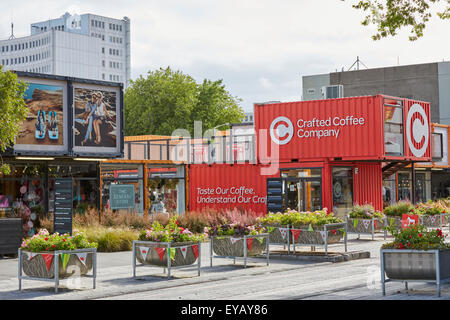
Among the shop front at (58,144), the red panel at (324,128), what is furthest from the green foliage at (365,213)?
the shop front at (58,144)

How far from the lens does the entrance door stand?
34062 millimetres

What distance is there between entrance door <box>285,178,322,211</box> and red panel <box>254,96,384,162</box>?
1213mm

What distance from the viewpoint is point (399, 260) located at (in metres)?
11.4

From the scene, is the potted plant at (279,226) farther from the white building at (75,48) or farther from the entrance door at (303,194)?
the white building at (75,48)

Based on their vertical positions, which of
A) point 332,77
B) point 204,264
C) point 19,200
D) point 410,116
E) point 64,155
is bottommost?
point 204,264

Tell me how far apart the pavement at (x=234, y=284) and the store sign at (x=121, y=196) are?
1003cm

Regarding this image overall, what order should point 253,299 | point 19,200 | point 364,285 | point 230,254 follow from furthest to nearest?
point 19,200 < point 230,254 < point 364,285 < point 253,299

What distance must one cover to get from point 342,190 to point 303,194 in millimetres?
2070

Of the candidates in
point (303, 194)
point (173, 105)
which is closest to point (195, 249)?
point (303, 194)

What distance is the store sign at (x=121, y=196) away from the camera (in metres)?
28.2
